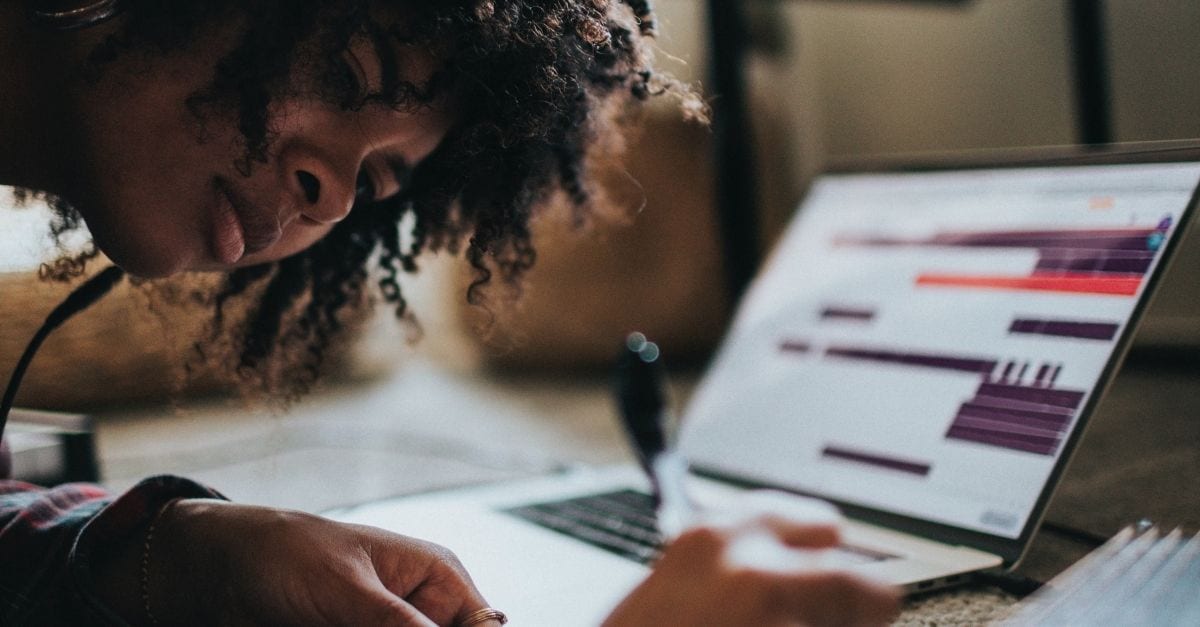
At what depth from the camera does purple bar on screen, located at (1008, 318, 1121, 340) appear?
55 cm

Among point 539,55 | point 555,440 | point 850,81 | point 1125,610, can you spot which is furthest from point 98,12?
point 850,81

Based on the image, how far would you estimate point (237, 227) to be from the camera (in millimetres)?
512

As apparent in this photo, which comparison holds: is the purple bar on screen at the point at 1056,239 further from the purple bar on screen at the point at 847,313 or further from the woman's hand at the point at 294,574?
the woman's hand at the point at 294,574

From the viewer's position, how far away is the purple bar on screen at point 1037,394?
21.3 inches

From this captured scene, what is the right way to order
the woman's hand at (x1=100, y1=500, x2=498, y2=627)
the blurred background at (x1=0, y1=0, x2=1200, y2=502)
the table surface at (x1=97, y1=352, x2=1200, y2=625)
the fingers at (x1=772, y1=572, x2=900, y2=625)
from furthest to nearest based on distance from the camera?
the blurred background at (x1=0, y1=0, x2=1200, y2=502) → the table surface at (x1=97, y1=352, x2=1200, y2=625) → the woman's hand at (x1=100, y1=500, x2=498, y2=627) → the fingers at (x1=772, y1=572, x2=900, y2=625)

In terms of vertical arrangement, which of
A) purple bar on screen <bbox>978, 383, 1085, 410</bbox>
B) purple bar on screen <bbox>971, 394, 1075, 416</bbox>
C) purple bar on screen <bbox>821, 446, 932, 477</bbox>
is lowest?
purple bar on screen <bbox>821, 446, 932, 477</bbox>

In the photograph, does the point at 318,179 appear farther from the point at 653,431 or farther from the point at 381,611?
the point at 653,431

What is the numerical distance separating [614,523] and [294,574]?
249 mm

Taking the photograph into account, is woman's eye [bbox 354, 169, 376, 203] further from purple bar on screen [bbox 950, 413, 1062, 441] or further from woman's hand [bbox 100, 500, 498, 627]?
purple bar on screen [bbox 950, 413, 1062, 441]

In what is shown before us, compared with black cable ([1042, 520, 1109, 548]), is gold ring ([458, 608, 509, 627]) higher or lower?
lower

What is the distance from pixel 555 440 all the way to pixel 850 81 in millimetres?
996

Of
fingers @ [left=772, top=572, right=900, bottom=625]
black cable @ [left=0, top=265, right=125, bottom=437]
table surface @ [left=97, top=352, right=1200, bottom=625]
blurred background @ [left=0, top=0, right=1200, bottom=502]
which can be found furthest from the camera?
blurred background @ [left=0, top=0, right=1200, bottom=502]

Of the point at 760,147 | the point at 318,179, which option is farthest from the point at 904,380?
the point at 760,147

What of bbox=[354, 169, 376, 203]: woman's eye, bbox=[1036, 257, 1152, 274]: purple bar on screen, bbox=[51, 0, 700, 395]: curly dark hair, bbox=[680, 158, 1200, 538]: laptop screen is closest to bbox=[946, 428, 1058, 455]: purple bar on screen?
bbox=[680, 158, 1200, 538]: laptop screen
